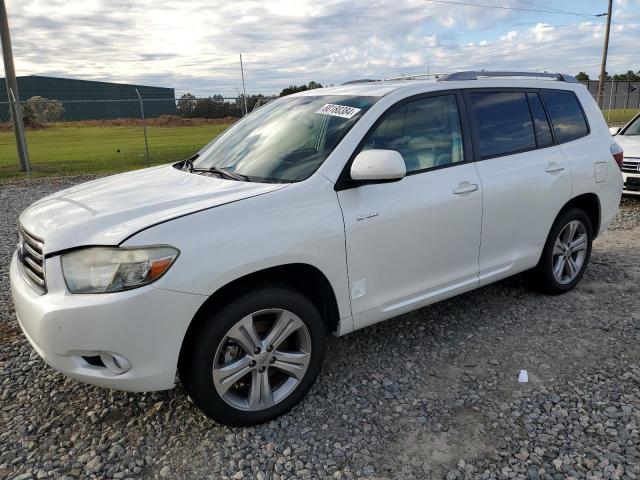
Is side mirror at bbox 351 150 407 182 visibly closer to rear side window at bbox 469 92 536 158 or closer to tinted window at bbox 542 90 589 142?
rear side window at bbox 469 92 536 158

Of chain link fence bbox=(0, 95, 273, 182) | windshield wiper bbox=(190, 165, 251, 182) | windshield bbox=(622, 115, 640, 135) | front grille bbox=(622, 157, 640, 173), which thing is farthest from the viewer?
chain link fence bbox=(0, 95, 273, 182)

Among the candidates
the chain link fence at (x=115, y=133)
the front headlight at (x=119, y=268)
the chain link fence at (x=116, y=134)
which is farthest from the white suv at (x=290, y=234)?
the chain link fence at (x=116, y=134)

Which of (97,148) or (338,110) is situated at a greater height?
(338,110)

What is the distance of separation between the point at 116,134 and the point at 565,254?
2462 centimetres

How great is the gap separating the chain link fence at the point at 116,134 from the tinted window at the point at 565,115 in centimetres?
1072

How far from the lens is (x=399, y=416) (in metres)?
3.00

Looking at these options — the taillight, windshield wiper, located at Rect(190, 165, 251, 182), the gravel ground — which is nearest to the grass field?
windshield wiper, located at Rect(190, 165, 251, 182)

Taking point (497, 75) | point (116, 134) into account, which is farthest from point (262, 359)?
point (116, 134)

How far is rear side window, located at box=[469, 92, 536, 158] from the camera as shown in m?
3.83

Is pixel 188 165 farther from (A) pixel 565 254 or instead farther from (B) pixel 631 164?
(B) pixel 631 164

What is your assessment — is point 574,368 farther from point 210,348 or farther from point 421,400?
point 210,348

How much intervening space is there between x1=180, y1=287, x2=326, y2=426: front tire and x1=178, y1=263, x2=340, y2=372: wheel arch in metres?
0.05

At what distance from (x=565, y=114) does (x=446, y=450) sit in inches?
124

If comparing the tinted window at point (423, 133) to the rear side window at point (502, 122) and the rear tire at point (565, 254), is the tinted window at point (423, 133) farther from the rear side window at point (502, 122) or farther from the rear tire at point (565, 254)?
the rear tire at point (565, 254)
